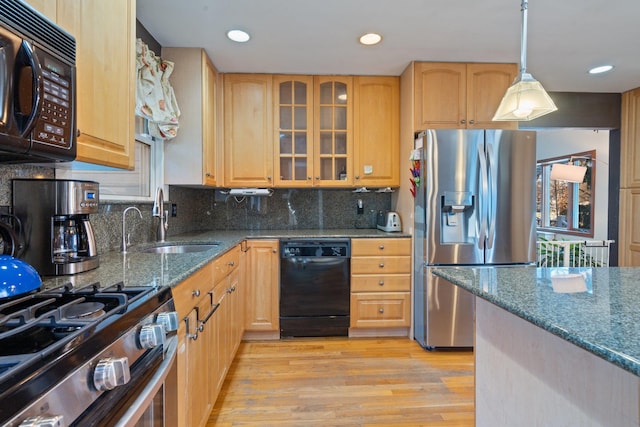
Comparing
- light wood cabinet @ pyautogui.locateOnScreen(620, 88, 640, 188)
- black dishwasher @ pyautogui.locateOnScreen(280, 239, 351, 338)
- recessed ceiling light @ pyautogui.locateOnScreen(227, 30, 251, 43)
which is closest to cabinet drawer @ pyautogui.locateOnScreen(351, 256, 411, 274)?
black dishwasher @ pyautogui.locateOnScreen(280, 239, 351, 338)

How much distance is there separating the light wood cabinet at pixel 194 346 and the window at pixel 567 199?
515cm

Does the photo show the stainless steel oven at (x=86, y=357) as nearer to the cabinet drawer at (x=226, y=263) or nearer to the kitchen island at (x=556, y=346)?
the cabinet drawer at (x=226, y=263)

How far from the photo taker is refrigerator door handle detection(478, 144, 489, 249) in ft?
8.27

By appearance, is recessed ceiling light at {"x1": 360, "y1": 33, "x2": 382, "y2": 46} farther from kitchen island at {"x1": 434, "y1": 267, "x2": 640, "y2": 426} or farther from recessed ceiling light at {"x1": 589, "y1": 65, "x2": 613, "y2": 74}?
recessed ceiling light at {"x1": 589, "y1": 65, "x2": 613, "y2": 74}

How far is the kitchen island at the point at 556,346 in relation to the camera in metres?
0.68

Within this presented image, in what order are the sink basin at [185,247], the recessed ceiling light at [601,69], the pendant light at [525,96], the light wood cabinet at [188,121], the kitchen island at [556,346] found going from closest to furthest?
the kitchen island at [556,346] < the pendant light at [525,96] < the sink basin at [185,247] < the light wood cabinet at [188,121] < the recessed ceiling light at [601,69]

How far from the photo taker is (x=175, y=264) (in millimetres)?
1427

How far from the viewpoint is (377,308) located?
9.18 ft

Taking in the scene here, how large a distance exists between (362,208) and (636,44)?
7.91ft

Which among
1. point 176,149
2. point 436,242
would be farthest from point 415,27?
point 176,149

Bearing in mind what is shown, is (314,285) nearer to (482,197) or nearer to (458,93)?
(482,197)

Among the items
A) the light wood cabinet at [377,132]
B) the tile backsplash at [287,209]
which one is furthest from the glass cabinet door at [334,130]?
the tile backsplash at [287,209]

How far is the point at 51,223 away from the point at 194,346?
0.72m

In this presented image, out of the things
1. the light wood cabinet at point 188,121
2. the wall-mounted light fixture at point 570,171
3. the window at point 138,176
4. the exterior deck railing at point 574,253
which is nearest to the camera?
the window at point 138,176
